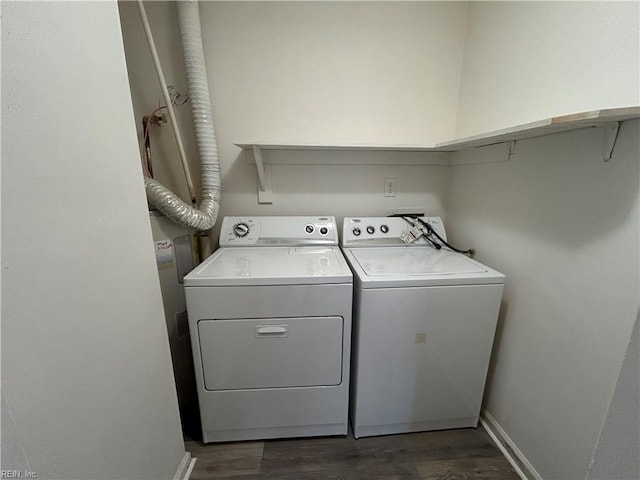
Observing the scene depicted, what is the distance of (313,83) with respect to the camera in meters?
1.58

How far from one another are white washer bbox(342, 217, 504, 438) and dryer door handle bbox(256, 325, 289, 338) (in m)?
0.34

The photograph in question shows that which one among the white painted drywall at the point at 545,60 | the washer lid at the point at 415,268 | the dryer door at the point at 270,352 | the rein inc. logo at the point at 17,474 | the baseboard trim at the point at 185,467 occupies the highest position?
the white painted drywall at the point at 545,60

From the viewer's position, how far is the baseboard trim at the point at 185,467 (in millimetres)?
1085

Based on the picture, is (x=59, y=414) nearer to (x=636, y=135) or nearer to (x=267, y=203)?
(x=267, y=203)

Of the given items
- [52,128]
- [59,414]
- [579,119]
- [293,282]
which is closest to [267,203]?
[293,282]

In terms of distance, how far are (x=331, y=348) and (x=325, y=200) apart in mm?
977

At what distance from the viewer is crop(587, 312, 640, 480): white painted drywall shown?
68 centimetres

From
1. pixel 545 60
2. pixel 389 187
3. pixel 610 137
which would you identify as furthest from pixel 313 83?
pixel 610 137

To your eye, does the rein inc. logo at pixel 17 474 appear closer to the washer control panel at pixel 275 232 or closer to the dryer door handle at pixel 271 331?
the dryer door handle at pixel 271 331

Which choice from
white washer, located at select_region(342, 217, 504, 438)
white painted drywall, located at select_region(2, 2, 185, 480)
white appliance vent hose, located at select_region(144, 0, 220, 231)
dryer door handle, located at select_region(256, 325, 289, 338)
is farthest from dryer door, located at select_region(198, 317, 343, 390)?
white appliance vent hose, located at select_region(144, 0, 220, 231)

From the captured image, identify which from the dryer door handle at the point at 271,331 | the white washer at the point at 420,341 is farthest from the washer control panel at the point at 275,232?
the dryer door handle at the point at 271,331

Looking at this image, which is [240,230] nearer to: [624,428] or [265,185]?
[265,185]

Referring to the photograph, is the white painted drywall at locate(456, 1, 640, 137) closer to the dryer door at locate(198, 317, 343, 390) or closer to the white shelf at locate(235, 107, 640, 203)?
the white shelf at locate(235, 107, 640, 203)

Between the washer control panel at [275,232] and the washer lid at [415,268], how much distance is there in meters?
0.20
